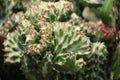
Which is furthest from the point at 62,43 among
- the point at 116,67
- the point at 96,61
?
the point at 116,67

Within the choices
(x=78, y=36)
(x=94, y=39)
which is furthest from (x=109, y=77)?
(x=78, y=36)

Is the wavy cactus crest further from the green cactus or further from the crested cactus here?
the green cactus

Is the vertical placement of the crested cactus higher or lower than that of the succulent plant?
higher

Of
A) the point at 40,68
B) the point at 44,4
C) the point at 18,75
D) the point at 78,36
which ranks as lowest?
the point at 18,75

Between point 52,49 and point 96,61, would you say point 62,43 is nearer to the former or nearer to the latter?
point 52,49

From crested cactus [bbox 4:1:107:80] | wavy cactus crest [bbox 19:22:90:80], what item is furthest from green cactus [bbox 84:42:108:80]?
wavy cactus crest [bbox 19:22:90:80]

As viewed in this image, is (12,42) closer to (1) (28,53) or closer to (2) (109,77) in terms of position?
(1) (28,53)

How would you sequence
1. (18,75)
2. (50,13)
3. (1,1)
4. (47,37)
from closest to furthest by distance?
(47,37) → (50,13) → (18,75) → (1,1)

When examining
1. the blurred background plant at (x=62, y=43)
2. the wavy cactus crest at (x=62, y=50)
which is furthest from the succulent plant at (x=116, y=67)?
the wavy cactus crest at (x=62, y=50)

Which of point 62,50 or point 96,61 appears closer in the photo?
point 62,50
